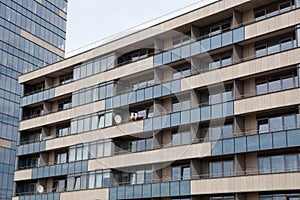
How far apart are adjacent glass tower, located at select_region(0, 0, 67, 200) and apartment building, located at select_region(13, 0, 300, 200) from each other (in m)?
19.1

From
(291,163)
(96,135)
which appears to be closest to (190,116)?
(291,163)

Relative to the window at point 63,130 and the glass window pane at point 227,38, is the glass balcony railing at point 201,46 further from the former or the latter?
the window at point 63,130

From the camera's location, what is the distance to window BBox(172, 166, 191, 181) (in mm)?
38156

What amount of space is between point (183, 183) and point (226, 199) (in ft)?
11.8

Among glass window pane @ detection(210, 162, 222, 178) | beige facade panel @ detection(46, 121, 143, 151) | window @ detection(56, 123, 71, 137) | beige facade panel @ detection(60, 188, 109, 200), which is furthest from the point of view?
window @ detection(56, 123, 71, 137)

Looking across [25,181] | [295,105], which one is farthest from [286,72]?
[25,181]

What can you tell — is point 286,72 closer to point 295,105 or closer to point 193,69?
point 295,105

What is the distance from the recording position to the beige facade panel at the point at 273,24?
3359 cm

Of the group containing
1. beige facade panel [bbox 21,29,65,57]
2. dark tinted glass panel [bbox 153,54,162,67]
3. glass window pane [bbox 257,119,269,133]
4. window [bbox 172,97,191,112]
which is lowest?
glass window pane [bbox 257,119,269,133]

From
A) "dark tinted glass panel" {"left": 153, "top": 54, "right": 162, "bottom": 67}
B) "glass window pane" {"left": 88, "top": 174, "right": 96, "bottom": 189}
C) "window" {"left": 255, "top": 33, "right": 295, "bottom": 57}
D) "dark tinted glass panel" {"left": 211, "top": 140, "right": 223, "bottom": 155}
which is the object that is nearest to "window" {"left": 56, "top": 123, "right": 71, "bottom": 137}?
"glass window pane" {"left": 88, "top": 174, "right": 96, "bottom": 189}

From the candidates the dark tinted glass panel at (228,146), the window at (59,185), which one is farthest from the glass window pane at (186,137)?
the window at (59,185)

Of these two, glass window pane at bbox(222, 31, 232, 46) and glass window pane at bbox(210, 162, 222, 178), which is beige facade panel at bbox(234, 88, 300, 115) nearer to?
glass window pane at bbox(210, 162, 222, 178)

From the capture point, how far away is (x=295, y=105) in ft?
107

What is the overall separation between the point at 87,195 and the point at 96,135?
556cm
